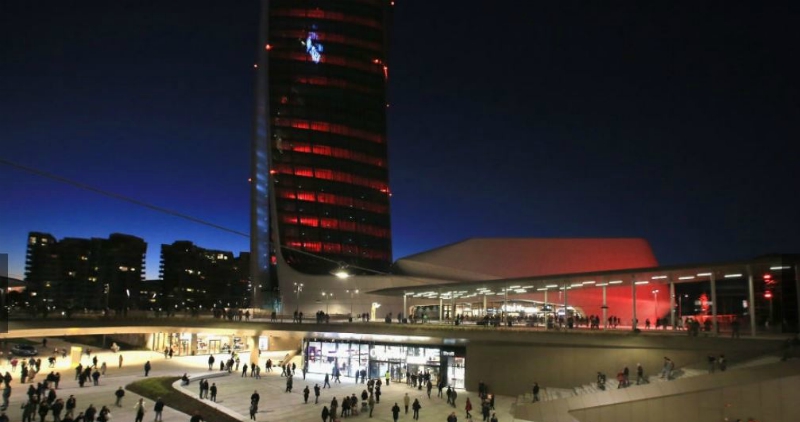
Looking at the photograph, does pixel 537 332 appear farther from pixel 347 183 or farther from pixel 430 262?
pixel 347 183

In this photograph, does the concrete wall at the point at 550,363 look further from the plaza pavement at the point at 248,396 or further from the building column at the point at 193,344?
the building column at the point at 193,344

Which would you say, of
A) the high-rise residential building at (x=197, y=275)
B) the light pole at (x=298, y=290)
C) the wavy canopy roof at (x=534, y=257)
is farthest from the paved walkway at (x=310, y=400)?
the high-rise residential building at (x=197, y=275)

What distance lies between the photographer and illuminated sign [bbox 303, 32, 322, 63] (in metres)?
72.8

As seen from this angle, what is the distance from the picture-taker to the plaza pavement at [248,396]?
24062mm

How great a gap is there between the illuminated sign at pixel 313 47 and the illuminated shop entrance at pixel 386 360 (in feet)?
145

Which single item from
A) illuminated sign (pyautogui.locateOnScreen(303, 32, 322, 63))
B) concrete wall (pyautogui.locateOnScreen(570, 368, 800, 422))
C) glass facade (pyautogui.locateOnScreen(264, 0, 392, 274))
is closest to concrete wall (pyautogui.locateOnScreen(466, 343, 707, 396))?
concrete wall (pyautogui.locateOnScreen(570, 368, 800, 422))

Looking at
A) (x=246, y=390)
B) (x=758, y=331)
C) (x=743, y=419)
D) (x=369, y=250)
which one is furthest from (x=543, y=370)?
(x=369, y=250)

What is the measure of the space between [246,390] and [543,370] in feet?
48.2

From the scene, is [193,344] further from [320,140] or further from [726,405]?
[726,405]

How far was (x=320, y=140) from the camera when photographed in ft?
231

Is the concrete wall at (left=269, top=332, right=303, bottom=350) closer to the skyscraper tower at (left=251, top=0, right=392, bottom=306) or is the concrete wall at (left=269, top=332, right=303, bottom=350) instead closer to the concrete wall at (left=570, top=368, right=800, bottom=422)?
the skyscraper tower at (left=251, top=0, right=392, bottom=306)

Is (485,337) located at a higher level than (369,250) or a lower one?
lower

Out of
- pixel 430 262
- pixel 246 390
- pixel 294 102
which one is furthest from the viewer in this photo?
pixel 294 102

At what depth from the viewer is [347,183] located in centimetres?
7144
